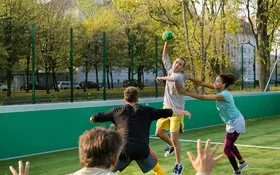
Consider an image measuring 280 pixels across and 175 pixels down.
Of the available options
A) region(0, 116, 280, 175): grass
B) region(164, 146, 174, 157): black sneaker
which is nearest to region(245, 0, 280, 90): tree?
region(0, 116, 280, 175): grass

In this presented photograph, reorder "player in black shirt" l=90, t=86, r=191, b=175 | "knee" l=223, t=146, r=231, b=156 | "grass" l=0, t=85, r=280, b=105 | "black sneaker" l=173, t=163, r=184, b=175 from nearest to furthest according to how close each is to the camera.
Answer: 1. "player in black shirt" l=90, t=86, r=191, b=175
2. "knee" l=223, t=146, r=231, b=156
3. "black sneaker" l=173, t=163, r=184, b=175
4. "grass" l=0, t=85, r=280, b=105

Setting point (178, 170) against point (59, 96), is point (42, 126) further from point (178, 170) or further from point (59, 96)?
point (59, 96)

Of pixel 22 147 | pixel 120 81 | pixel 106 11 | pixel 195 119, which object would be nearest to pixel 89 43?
pixel 120 81

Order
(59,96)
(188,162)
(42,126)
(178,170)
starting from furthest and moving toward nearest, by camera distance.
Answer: (59,96) < (42,126) < (188,162) < (178,170)

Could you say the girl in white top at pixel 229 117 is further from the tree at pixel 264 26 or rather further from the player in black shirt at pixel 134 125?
the tree at pixel 264 26

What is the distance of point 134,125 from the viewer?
18.5ft

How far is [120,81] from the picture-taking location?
63.6 ft

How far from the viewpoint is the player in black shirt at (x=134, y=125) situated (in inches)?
221

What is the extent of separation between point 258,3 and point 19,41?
45.2ft

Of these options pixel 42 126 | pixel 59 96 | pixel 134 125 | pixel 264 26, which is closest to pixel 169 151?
pixel 42 126

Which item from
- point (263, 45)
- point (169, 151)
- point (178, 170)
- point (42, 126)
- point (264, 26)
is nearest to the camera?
point (178, 170)

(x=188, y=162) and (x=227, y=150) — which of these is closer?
(x=227, y=150)

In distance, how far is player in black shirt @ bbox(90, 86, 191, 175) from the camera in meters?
5.62

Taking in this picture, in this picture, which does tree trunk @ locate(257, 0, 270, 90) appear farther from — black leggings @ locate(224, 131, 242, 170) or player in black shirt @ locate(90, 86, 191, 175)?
player in black shirt @ locate(90, 86, 191, 175)
